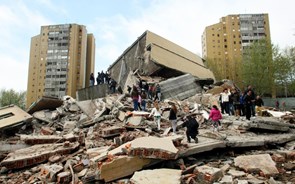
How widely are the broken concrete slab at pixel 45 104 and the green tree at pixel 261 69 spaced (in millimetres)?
23016

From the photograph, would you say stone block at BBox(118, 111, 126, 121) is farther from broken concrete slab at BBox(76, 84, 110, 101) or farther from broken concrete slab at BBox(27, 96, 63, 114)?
broken concrete slab at BBox(76, 84, 110, 101)

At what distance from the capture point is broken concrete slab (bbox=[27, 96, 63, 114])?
13.2 metres

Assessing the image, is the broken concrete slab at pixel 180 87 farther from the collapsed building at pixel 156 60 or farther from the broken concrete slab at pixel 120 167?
the broken concrete slab at pixel 120 167

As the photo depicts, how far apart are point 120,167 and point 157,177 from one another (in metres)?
0.90

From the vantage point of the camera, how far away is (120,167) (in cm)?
476

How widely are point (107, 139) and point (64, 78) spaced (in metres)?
43.3

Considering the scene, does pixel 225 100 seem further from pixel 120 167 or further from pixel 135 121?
pixel 120 167

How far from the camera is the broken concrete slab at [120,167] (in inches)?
183

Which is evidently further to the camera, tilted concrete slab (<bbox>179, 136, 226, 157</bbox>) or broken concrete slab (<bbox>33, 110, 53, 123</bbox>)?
broken concrete slab (<bbox>33, 110, 53, 123</bbox>)

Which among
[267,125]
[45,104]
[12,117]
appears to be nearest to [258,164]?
[267,125]

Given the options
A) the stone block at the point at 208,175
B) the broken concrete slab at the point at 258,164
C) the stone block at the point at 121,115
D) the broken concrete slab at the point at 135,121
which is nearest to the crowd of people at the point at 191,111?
→ the broken concrete slab at the point at 135,121

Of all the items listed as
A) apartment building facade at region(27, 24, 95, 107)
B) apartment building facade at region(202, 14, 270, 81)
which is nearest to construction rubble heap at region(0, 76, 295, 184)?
apartment building facade at region(27, 24, 95, 107)

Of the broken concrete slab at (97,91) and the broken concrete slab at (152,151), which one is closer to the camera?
the broken concrete slab at (152,151)

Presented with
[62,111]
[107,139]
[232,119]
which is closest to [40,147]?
[107,139]
